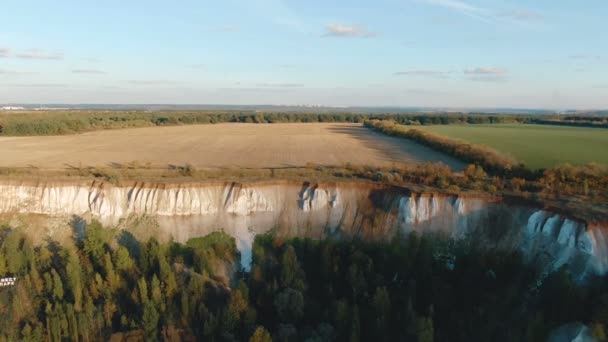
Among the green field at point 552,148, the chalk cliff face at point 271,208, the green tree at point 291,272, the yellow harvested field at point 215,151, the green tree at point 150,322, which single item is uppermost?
the green field at point 552,148

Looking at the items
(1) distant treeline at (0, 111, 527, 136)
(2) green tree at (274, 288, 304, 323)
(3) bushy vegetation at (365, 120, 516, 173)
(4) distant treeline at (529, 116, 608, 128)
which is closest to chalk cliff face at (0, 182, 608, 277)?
(2) green tree at (274, 288, 304, 323)

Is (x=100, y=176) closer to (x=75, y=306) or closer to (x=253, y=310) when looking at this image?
(x=75, y=306)

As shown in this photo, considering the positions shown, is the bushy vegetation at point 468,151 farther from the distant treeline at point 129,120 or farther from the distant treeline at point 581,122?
the distant treeline at point 129,120

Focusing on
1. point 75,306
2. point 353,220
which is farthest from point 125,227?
point 353,220

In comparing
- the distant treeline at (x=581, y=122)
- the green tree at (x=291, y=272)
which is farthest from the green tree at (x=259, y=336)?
the distant treeline at (x=581, y=122)

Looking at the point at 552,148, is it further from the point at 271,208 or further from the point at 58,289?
the point at 58,289

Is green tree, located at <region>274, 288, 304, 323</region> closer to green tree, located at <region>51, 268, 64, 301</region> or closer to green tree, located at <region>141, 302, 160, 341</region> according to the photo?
green tree, located at <region>141, 302, 160, 341</region>

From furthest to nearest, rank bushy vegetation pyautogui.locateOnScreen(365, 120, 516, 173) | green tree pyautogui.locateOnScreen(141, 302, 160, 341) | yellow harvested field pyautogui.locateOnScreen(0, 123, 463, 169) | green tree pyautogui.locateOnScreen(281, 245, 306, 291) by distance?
yellow harvested field pyautogui.locateOnScreen(0, 123, 463, 169) < bushy vegetation pyautogui.locateOnScreen(365, 120, 516, 173) < green tree pyautogui.locateOnScreen(281, 245, 306, 291) < green tree pyautogui.locateOnScreen(141, 302, 160, 341)
